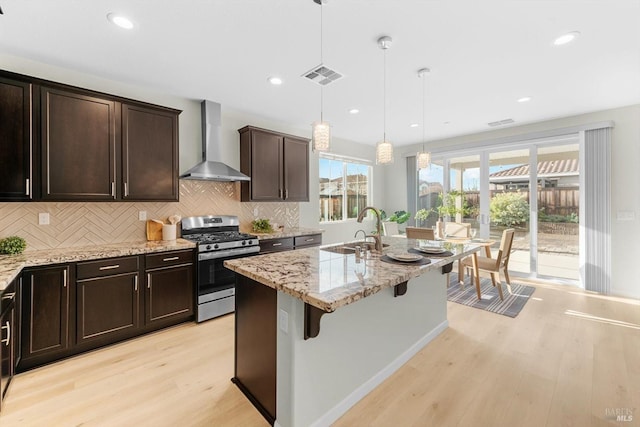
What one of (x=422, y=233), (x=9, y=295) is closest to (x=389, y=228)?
(x=422, y=233)

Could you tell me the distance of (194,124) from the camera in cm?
371

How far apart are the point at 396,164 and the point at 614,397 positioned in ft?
17.7

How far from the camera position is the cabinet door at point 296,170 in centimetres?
441

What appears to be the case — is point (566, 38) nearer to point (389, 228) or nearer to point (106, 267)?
point (389, 228)

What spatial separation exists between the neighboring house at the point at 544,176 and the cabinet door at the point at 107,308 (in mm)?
5979

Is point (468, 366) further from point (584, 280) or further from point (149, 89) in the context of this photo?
point (149, 89)

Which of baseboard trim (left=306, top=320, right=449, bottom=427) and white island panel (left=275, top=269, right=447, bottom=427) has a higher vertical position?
white island panel (left=275, top=269, right=447, bottom=427)

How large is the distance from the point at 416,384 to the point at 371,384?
1.22ft

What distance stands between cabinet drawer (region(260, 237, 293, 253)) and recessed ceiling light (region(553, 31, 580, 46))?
11.5ft

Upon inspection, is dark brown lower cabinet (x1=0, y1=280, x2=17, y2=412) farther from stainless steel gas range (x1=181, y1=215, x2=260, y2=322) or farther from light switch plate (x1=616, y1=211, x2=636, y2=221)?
light switch plate (x1=616, y1=211, x2=636, y2=221)

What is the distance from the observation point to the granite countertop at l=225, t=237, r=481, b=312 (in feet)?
4.31

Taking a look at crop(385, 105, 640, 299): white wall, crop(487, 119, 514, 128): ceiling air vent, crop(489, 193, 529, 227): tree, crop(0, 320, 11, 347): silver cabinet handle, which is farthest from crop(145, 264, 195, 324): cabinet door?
crop(385, 105, 640, 299): white wall

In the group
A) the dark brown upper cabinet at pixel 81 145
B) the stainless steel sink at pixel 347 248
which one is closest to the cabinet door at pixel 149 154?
the dark brown upper cabinet at pixel 81 145

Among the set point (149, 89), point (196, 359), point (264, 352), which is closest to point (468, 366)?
point (264, 352)
